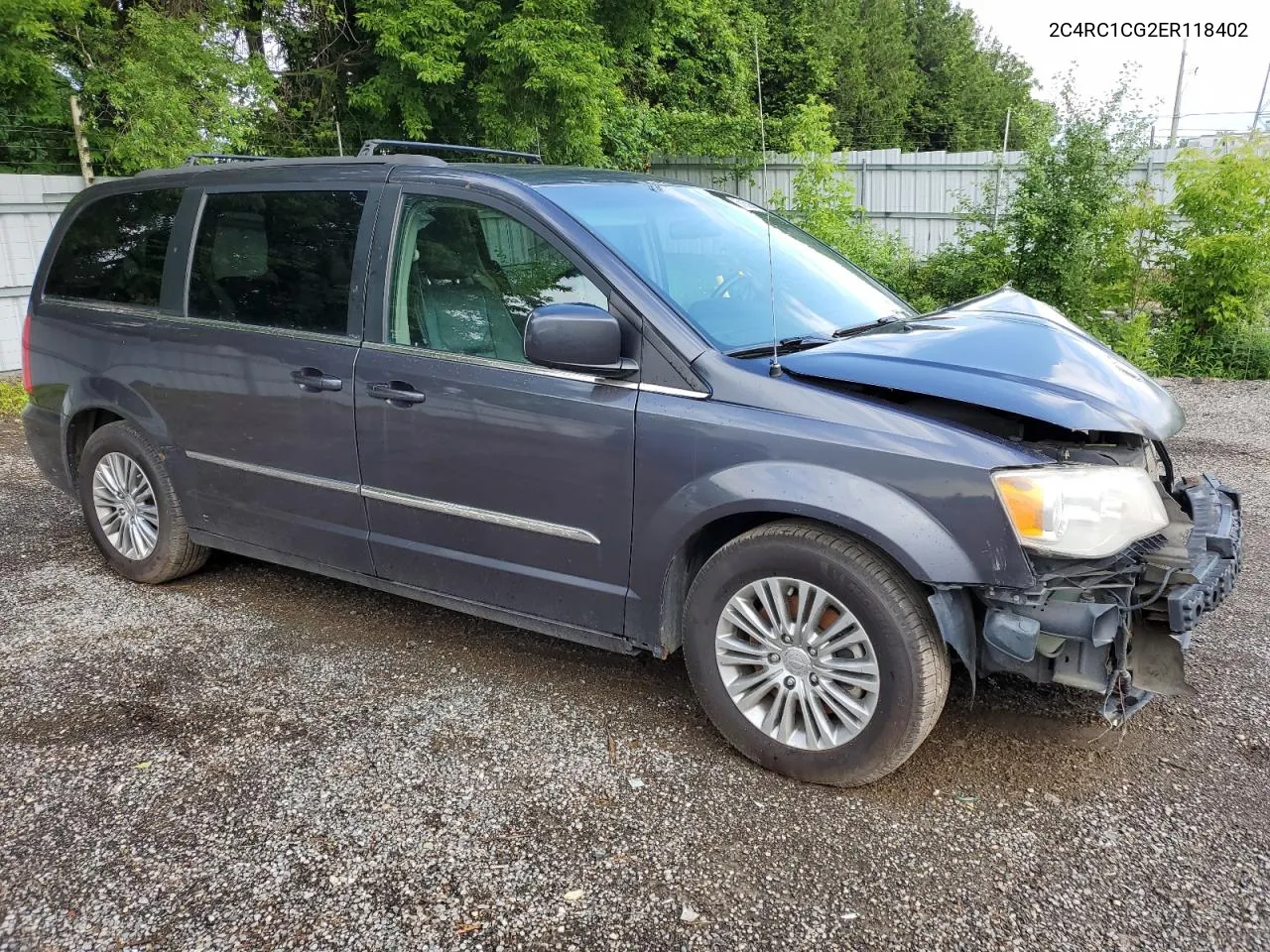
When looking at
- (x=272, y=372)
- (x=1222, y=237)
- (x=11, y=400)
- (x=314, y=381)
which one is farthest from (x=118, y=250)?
(x=1222, y=237)

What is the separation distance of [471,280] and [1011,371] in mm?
1845

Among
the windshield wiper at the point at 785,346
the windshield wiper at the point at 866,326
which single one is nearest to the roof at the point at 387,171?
the windshield wiper at the point at 785,346

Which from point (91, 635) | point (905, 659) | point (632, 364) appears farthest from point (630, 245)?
point (91, 635)

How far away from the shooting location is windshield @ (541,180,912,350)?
3.19 metres

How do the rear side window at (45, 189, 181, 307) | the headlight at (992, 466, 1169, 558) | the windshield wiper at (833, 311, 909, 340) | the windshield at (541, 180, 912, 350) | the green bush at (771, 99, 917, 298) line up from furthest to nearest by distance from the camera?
the green bush at (771, 99, 917, 298), the rear side window at (45, 189, 181, 307), the windshield wiper at (833, 311, 909, 340), the windshield at (541, 180, 912, 350), the headlight at (992, 466, 1169, 558)

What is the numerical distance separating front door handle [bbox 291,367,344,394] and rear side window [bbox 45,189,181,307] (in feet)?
3.45

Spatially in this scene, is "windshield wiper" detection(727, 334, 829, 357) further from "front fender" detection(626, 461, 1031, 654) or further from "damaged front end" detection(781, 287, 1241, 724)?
"front fender" detection(626, 461, 1031, 654)

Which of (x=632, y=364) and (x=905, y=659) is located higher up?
(x=632, y=364)

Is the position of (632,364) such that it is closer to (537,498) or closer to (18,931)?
(537,498)

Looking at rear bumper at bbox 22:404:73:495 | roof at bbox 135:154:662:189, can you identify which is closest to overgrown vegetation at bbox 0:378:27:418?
rear bumper at bbox 22:404:73:495

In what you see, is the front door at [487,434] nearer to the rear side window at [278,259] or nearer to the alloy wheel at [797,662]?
the rear side window at [278,259]

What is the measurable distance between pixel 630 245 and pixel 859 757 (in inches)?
71.7

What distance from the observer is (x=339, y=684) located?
141 inches

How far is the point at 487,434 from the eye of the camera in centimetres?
326
